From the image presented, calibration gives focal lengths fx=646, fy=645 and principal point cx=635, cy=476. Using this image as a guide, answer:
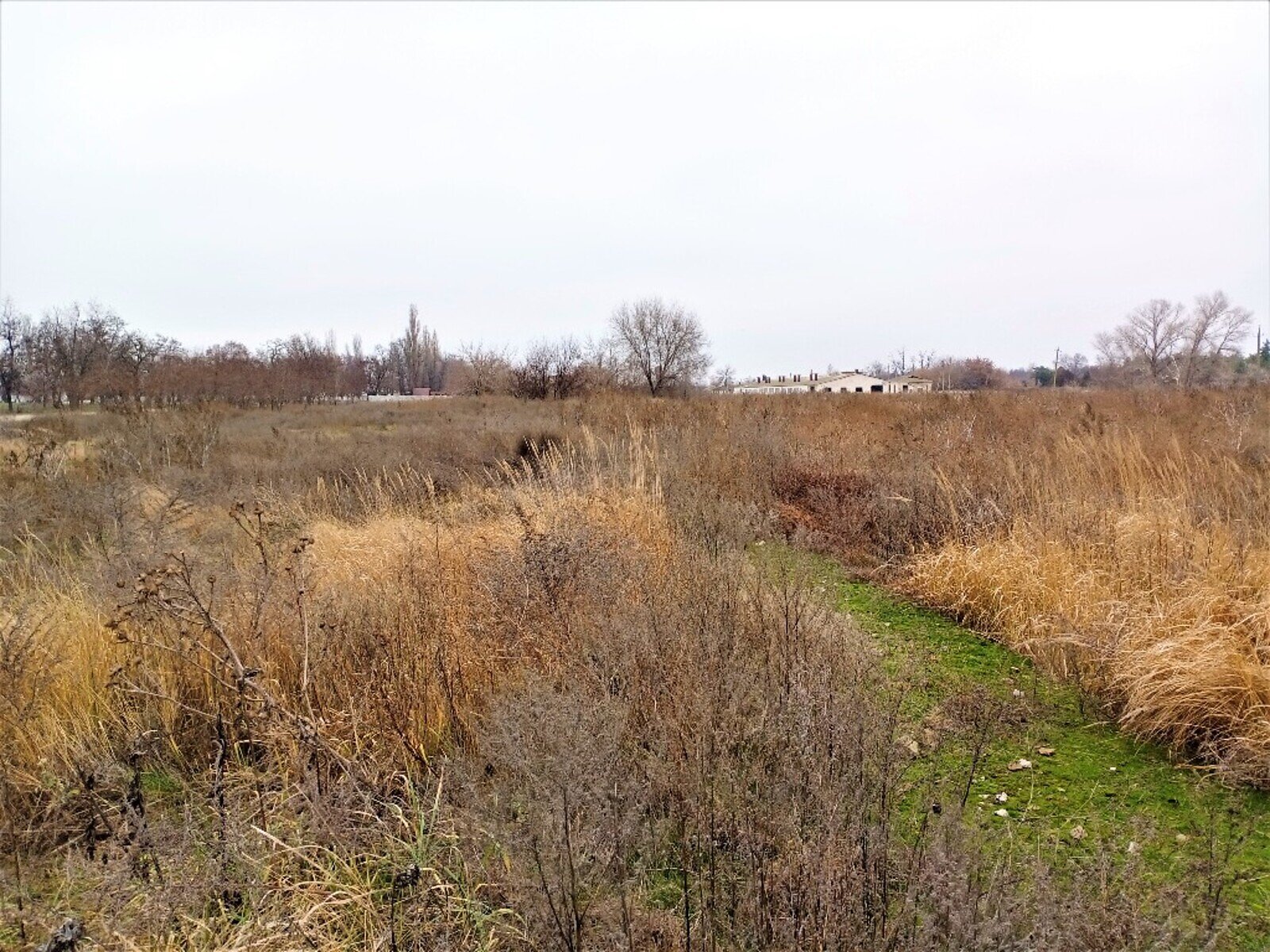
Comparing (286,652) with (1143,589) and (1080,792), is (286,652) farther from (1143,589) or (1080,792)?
(1143,589)

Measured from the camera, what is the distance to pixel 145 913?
1703 millimetres

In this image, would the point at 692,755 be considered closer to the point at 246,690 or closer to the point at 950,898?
the point at 950,898

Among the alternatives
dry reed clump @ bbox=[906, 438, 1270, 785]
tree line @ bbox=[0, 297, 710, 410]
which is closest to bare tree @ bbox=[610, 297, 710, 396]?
tree line @ bbox=[0, 297, 710, 410]

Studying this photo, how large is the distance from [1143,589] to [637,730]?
321cm

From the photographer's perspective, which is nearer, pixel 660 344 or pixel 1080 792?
pixel 1080 792

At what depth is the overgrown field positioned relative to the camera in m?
1.76

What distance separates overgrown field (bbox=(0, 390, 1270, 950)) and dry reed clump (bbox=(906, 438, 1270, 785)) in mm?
25

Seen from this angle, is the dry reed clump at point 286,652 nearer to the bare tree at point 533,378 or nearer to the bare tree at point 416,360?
the bare tree at point 533,378

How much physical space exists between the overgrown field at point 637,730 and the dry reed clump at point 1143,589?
25 mm

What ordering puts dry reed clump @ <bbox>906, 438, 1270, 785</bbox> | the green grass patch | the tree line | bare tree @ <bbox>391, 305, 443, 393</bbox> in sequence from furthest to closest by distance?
1. bare tree @ <bbox>391, 305, 443, 393</bbox>
2. the tree line
3. dry reed clump @ <bbox>906, 438, 1270, 785</bbox>
4. the green grass patch

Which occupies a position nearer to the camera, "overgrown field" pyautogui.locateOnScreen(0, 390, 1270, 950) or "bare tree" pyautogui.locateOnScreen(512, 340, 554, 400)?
"overgrown field" pyautogui.locateOnScreen(0, 390, 1270, 950)

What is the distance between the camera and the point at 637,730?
2.54m

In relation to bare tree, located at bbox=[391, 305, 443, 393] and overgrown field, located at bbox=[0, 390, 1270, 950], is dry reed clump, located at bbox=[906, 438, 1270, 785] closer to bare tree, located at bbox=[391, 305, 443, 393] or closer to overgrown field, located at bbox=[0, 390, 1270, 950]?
overgrown field, located at bbox=[0, 390, 1270, 950]

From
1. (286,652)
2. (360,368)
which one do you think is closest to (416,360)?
(360,368)
